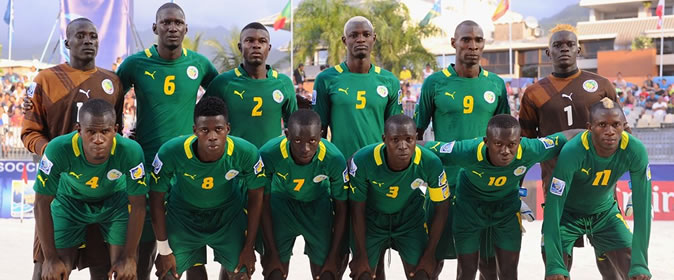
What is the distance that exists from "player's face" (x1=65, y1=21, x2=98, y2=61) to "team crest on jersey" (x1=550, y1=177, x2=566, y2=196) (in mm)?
3627

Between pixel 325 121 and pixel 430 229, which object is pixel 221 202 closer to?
pixel 325 121

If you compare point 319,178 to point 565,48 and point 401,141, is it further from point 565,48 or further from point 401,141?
point 565,48

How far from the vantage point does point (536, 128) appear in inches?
224

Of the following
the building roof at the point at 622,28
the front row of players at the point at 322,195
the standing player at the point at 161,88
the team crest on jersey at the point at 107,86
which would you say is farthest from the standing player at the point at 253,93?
the building roof at the point at 622,28

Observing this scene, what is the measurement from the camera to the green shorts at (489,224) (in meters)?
5.02

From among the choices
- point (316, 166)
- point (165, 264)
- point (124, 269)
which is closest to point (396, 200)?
point (316, 166)

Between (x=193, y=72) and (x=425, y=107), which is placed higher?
(x=193, y=72)

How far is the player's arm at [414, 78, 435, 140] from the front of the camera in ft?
18.1

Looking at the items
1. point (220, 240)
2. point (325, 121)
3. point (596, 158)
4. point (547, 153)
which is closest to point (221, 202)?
point (220, 240)

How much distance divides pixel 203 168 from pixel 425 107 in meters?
2.02

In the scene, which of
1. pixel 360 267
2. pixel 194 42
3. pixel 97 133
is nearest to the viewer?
pixel 97 133

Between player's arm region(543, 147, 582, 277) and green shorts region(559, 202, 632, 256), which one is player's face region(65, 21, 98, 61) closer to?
player's arm region(543, 147, 582, 277)

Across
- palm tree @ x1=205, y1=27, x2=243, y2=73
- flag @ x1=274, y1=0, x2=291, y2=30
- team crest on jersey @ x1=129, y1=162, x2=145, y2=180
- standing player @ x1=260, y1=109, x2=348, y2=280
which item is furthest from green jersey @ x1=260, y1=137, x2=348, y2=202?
palm tree @ x1=205, y1=27, x2=243, y2=73

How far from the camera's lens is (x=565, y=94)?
17.7ft
